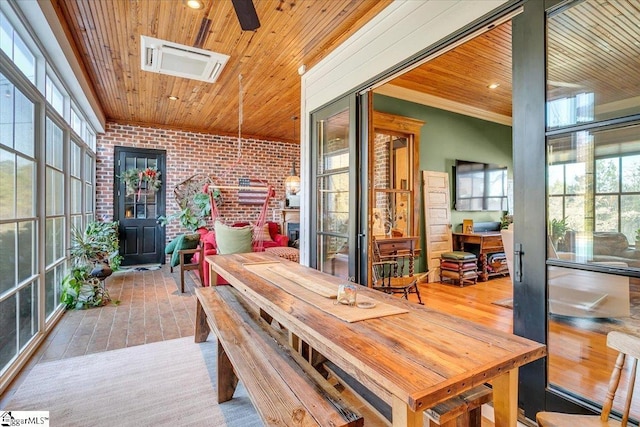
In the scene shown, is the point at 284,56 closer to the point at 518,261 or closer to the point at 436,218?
the point at 518,261

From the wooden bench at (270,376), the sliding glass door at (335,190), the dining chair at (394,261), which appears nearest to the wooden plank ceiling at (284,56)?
the sliding glass door at (335,190)

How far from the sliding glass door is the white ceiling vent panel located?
4.09 feet

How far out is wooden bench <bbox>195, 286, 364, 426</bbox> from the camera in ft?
3.76

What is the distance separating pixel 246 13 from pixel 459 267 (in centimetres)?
423

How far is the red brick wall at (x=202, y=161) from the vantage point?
19.6ft

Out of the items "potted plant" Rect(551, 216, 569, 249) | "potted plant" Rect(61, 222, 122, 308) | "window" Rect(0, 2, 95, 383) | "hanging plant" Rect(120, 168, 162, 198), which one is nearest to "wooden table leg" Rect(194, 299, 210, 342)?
"window" Rect(0, 2, 95, 383)

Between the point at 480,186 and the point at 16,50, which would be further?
the point at 480,186

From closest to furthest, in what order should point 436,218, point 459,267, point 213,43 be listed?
point 213,43 < point 459,267 < point 436,218

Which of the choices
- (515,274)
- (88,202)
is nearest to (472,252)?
(515,274)

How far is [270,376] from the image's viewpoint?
1.42 metres

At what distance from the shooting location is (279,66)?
12.0 ft

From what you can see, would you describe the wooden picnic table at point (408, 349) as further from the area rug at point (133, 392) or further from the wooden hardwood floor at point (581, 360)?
the area rug at point (133, 392)

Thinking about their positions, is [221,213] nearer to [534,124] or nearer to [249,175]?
[249,175]

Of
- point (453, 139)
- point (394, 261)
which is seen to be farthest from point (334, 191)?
point (453, 139)
